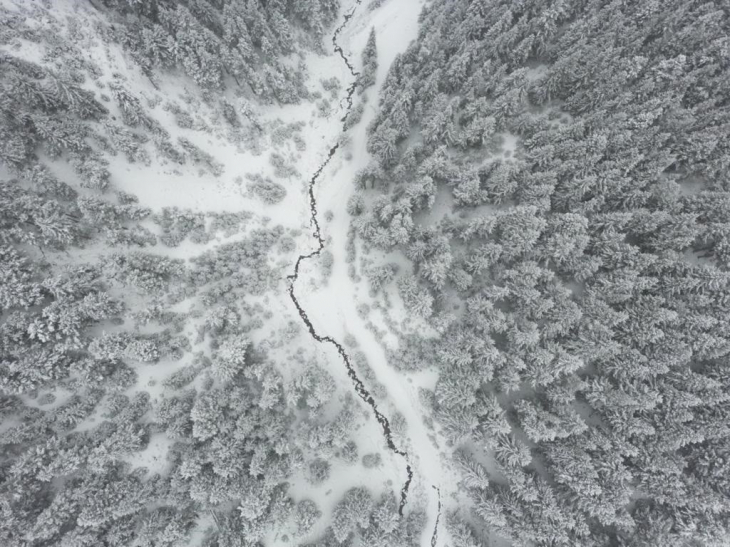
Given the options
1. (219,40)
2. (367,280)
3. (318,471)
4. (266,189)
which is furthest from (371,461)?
(219,40)

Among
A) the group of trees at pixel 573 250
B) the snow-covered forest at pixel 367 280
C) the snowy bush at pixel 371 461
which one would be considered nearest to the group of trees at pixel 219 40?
the snow-covered forest at pixel 367 280

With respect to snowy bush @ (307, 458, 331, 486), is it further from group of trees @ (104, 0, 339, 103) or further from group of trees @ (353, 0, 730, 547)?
group of trees @ (104, 0, 339, 103)

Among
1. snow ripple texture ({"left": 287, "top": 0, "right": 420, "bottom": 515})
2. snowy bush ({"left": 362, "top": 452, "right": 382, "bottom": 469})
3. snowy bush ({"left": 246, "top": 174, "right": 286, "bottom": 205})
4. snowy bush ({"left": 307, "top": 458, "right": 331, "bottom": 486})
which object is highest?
snowy bush ({"left": 246, "top": 174, "right": 286, "bottom": 205})

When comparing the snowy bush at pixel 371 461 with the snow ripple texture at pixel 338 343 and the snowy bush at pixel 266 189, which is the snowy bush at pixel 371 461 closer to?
the snow ripple texture at pixel 338 343

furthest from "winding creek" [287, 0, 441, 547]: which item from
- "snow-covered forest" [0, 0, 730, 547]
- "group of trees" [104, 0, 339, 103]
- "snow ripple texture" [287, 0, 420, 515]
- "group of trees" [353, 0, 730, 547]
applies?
"group of trees" [104, 0, 339, 103]

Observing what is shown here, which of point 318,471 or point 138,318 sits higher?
point 138,318

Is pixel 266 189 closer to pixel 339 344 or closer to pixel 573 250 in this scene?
pixel 339 344
